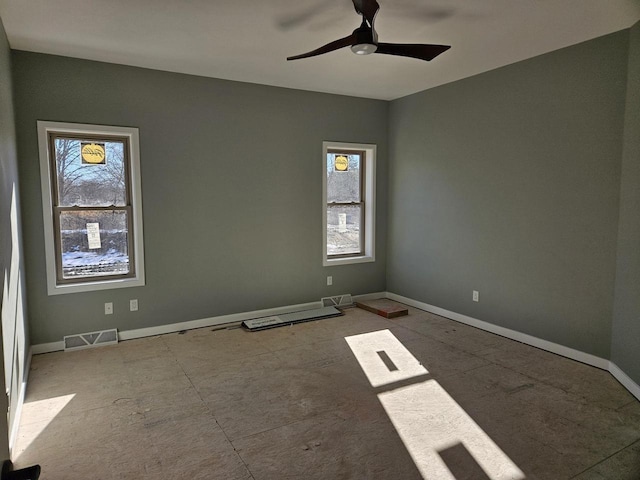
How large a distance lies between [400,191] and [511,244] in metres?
1.81

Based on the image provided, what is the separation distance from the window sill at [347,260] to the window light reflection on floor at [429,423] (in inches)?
68.6

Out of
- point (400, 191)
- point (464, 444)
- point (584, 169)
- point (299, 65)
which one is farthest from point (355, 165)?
point (464, 444)

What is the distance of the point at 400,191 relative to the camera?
5.66 meters

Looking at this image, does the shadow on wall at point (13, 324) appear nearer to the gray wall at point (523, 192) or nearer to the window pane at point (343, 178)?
the window pane at point (343, 178)

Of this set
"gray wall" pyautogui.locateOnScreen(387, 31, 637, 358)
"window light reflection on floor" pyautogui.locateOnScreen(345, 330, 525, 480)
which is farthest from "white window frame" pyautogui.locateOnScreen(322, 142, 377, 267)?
"window light reflection on floor" pyautogui.locateOnScreen(345, 330, 525, 480)

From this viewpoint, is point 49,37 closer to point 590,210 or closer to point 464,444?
point 464,444

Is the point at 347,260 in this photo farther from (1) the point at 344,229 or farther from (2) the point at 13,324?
(2) the point at 13,324

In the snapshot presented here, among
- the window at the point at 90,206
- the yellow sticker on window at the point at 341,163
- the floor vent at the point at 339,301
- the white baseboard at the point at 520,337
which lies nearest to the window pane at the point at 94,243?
the window at the point at 90,206

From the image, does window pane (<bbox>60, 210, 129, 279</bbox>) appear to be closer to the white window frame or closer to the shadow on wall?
the shadow on wall

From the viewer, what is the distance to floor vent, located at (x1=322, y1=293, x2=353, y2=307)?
216 inches

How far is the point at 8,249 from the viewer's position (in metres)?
2.76

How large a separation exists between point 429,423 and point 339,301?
291 cm

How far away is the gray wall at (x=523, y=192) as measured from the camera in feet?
11.4

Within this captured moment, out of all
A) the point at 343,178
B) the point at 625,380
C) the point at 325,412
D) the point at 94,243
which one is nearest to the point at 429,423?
the point at 325,412
